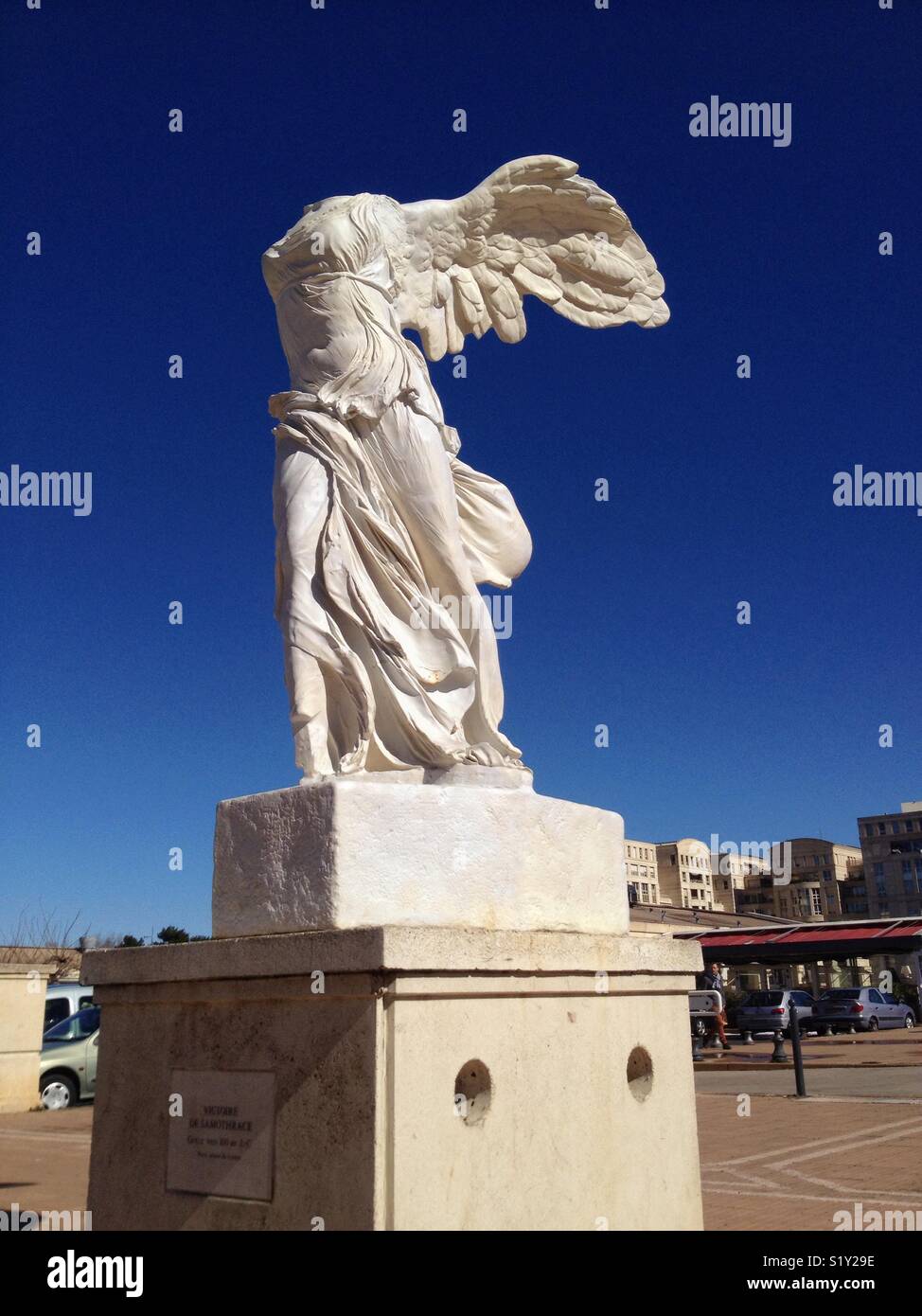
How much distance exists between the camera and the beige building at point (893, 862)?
8838 cm

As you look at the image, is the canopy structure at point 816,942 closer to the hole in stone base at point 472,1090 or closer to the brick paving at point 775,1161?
the brick paving at point 775,1161

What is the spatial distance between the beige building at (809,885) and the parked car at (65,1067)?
3094 inches

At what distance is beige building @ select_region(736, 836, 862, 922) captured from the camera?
92.1 metres

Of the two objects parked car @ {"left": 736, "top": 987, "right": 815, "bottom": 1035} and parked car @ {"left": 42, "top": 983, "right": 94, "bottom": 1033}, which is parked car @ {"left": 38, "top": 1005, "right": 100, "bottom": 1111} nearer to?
parked car @ {"left": 42, "top": 983, "right": 94, "bottom": 1033}

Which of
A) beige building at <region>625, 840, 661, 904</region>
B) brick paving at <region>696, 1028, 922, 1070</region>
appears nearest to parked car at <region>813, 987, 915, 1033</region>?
brick paving at <region>696, 1028, 922, 1070</region>

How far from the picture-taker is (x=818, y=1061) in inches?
747

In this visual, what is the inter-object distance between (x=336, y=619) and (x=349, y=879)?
1110 mm

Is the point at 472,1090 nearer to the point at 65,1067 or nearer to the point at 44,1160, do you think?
the point at 44,1160

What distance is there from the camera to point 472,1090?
3.59 m

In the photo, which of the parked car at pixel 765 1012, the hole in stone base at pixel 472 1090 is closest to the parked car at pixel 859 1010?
the parked car at pixel 765 1012

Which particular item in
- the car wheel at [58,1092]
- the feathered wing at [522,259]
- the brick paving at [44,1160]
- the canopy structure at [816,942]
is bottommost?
the car wheel at [58,1092]

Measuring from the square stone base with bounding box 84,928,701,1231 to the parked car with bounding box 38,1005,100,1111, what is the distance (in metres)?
12.1

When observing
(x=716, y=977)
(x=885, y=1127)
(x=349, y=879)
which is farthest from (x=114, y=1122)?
(x=716, y=977)

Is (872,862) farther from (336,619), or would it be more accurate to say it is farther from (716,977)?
(336,619)
